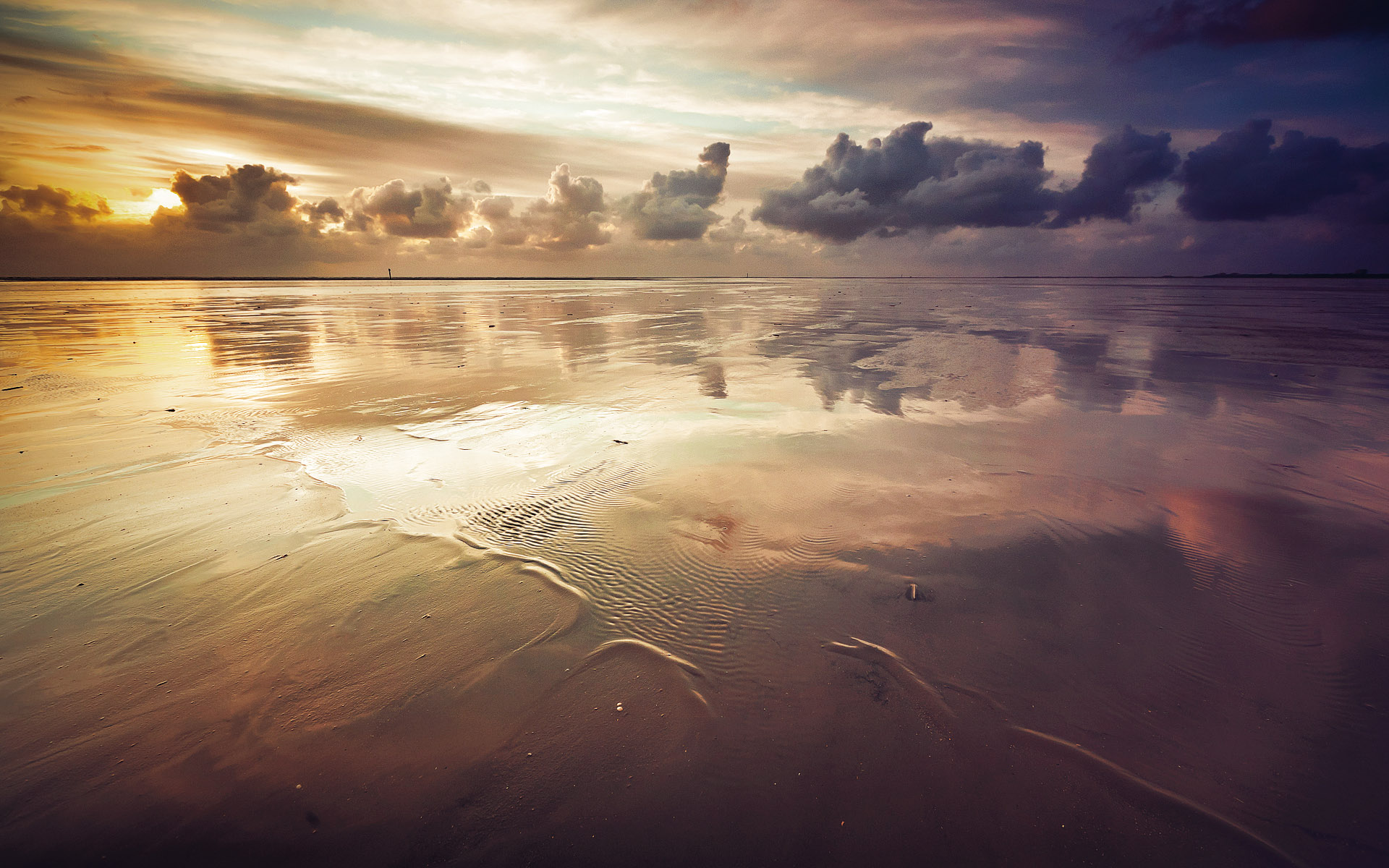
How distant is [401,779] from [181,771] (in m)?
1.18

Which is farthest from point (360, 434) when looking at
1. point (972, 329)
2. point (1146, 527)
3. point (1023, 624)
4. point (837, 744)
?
point (972, 329)

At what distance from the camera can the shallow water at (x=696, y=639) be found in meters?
2.55

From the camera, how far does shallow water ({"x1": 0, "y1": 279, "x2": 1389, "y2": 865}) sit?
2.55m

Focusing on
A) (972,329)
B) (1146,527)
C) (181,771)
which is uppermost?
(972,329)

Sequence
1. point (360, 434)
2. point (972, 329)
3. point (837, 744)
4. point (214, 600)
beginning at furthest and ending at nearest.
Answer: point (972, 329) → point (360, 434) → point (214, 600) → point (837, 744)

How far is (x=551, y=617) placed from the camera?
397cm

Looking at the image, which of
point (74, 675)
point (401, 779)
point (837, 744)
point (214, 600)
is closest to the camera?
point (401, 779)

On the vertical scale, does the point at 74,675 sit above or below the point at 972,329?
below

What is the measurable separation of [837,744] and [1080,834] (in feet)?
3.69

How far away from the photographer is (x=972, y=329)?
2291 centimetres

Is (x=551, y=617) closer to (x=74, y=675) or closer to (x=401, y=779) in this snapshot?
(x=401, y=779)

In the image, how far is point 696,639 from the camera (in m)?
3.74

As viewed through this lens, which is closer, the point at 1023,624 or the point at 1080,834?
the point at 1080,834

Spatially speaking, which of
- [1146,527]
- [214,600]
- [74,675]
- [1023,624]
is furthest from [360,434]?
[1146,527]
